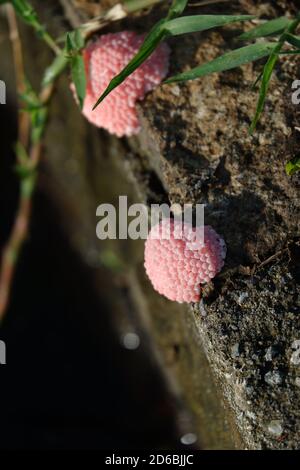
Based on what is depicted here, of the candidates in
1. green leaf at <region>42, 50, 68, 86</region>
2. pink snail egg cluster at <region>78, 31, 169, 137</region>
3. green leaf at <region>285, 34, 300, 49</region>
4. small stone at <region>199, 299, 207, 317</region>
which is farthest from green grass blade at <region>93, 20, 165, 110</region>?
small stone at <region>199, 299, 207, 317</region>

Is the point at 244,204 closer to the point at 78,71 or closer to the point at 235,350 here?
the point at 235,350

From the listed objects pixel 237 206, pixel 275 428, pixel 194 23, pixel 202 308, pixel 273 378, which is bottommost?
pixel 275 428

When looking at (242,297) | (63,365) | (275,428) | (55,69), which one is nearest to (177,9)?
(55,69)

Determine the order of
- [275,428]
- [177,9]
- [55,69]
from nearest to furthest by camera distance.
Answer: [275,428], [177,9], [55,69]

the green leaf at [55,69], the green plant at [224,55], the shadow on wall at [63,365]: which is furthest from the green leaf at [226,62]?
the shadow on wall at [63,365]

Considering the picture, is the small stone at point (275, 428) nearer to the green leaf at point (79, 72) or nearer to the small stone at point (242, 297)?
the small stone at point (242, 297)

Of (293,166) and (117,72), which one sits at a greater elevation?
(117,72)
